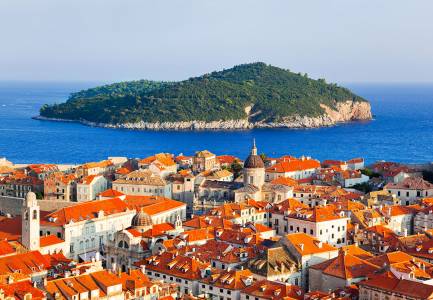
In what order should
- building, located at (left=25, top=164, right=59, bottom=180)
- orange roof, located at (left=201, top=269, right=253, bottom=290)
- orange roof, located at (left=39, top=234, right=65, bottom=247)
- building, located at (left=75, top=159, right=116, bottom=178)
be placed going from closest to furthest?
1. orange roof, located at (left=201, top=269, right=253, bottom=290)
2. orange roof, located at (left=39, top=234, right=65, bottom=247)
3. building, located at (left=25, top=164, right=59, bottom=180)
4. building, located at (left=75, top=159, right=116, bottom=178)

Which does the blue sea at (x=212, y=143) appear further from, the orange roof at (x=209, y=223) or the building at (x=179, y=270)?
the building at (x=179, y=270)

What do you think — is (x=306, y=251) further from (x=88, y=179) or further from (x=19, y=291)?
(x=88, y=179)

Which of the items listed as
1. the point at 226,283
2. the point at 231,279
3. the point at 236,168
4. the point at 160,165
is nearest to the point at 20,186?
the point at 160,165

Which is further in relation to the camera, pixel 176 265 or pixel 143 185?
pixel 143 185

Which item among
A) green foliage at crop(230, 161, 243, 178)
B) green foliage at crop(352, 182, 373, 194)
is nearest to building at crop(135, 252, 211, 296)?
green foliage at crop(352, 182, 373, 194)

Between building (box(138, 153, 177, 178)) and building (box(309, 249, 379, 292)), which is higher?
building (box(138, 153, 177, 178))

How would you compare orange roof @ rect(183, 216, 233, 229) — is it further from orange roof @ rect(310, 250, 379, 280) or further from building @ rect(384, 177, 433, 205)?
building @ rect(384, 177, 433, 205)

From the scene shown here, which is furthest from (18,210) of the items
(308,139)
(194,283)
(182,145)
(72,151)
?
(308,139)

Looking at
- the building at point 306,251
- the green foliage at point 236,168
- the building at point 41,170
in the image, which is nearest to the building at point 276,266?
the building at point 306,251
